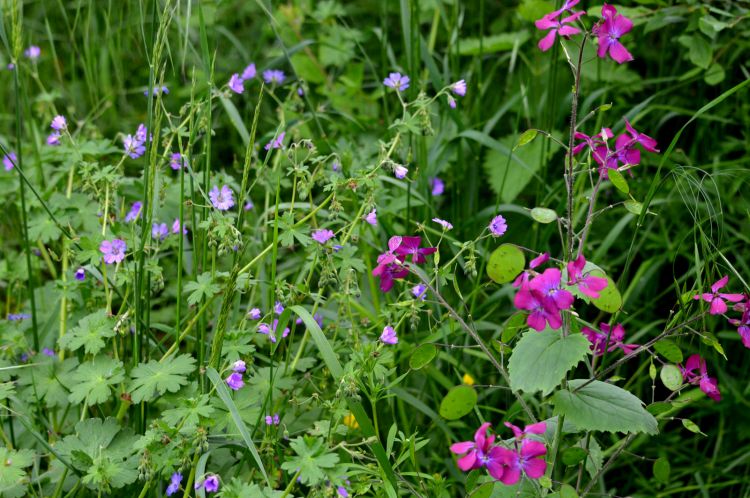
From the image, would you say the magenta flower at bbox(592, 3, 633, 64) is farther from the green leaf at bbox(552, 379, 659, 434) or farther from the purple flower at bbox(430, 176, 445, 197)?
the purple flower at bbox(430, 176, 445, 197)

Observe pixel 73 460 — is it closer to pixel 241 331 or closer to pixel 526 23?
pixel 241 331

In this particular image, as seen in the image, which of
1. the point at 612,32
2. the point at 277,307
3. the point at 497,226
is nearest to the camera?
the point at 612,32

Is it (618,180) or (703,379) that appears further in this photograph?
(703,379)

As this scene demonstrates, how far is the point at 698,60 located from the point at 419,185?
2.61 feet

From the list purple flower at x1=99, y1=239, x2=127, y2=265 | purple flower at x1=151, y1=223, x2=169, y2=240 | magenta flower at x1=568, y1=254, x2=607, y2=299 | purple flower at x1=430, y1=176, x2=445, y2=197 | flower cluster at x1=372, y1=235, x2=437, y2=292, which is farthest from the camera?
purple flower at x1=430, y1=176, x2=445, y2=197

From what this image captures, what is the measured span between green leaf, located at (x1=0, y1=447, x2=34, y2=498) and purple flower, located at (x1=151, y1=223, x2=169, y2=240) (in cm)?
52

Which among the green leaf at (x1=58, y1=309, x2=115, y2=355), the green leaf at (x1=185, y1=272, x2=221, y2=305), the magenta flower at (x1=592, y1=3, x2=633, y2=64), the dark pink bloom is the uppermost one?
the magenta flower at (x1=592, y1=3, x2=633, y2=64)

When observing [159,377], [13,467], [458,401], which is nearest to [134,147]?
[159,377]

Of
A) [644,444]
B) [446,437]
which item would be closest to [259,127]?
[446,437]

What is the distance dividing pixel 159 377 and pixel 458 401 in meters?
0.57

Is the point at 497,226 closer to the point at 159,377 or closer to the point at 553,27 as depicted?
the point at 553,27

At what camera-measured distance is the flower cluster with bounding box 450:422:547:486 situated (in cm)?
133

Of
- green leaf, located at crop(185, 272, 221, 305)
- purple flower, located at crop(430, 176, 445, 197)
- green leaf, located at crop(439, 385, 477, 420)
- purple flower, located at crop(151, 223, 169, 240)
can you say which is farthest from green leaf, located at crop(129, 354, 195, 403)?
purple flower, located at crop(430, 176, 445, 197)

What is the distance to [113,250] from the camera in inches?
71.4
